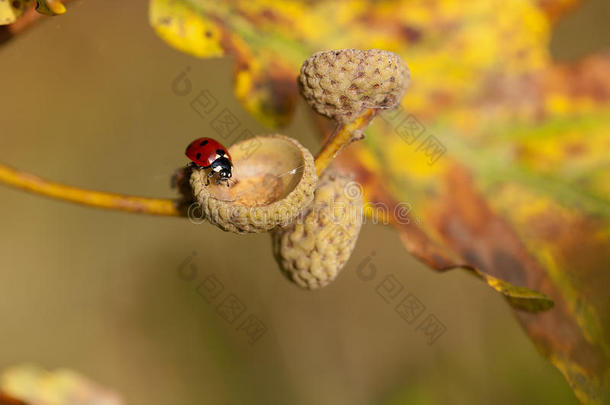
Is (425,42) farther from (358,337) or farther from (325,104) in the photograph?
(358,337)

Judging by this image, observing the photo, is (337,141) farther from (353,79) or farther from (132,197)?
(132,197)

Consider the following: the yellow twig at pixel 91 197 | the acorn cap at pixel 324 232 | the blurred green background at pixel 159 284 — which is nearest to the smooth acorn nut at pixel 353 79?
the acorn cap at pixel 324 232

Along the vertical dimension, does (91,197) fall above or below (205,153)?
below

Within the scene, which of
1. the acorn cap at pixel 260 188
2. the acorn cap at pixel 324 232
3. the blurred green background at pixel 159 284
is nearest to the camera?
the acorn cap at pixel 260 188

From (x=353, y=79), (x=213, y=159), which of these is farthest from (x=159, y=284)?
(x=353, y=79)

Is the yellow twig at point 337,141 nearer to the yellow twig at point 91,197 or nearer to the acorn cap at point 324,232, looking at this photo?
the acorn cap at point 324,232

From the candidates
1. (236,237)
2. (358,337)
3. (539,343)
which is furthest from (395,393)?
(539,343)

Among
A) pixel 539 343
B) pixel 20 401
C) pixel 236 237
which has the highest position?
pixel 539 343
